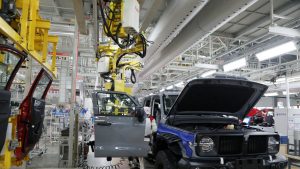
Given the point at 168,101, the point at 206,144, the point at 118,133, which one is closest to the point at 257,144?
the point at 206,144

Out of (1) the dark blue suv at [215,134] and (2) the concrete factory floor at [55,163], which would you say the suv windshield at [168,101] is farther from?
(2) the concrete factory floor at [55,163]

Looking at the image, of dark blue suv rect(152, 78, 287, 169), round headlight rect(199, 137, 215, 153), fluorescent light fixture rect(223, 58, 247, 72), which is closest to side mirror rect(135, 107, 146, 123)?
dark blue suv rect(152, 78, 287, 169)

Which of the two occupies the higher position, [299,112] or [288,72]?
[288,72]

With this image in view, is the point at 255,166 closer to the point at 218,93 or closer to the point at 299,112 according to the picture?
the point at 218,93

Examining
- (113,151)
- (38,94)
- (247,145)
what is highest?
(38,94)

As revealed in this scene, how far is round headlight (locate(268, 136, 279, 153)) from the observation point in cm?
395

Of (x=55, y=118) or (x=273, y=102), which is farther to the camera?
(x=273, y=102)

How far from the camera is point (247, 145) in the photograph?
12.2ft

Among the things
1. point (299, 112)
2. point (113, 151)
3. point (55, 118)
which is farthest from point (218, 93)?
point (55, 118)

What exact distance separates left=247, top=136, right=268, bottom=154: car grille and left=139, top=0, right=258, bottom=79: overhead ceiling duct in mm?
1970

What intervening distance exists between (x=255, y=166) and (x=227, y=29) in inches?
216

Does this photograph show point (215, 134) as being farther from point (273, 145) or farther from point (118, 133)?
point (118, 133)

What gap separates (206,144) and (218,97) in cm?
119

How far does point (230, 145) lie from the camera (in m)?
3.64
